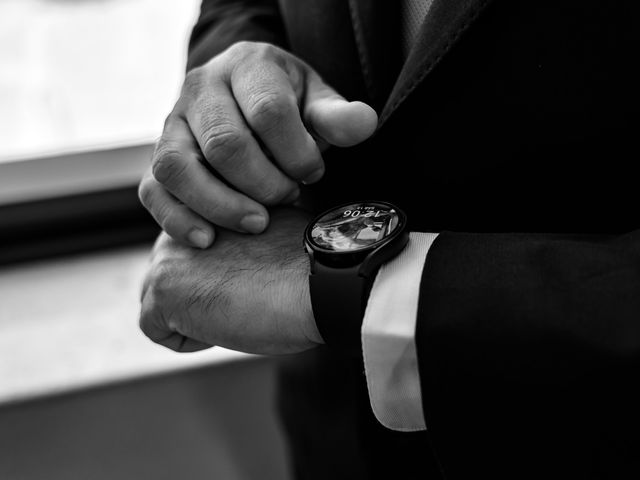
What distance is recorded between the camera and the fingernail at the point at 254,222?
74 cm

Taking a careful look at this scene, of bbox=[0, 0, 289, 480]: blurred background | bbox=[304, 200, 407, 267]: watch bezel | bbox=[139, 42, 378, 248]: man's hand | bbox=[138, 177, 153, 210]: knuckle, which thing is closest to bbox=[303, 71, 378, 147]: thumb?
bbox=[139, 42, 378, 248]: man's hand

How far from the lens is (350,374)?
2.90ft

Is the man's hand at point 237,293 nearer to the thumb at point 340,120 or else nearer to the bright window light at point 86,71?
the thumb at point 340,120

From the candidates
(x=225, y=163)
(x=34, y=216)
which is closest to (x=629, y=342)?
(x=225, y=163)

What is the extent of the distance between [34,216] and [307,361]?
741 millimetres

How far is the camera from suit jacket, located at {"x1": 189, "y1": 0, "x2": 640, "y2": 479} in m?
0.51

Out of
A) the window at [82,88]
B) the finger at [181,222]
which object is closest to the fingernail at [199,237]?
the finger at [181,222]

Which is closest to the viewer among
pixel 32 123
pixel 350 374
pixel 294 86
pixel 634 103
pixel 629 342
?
pixel 629 342

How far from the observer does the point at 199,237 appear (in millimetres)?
756

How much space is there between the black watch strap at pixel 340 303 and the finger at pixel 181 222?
0.19 m

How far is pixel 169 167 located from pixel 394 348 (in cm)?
34

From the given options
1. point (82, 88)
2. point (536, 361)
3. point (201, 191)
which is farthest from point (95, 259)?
point (536, 361)

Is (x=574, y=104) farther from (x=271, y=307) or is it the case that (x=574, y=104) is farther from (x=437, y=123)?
(x=271, y=307)

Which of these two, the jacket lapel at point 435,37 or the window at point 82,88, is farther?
the window at point 82,88
